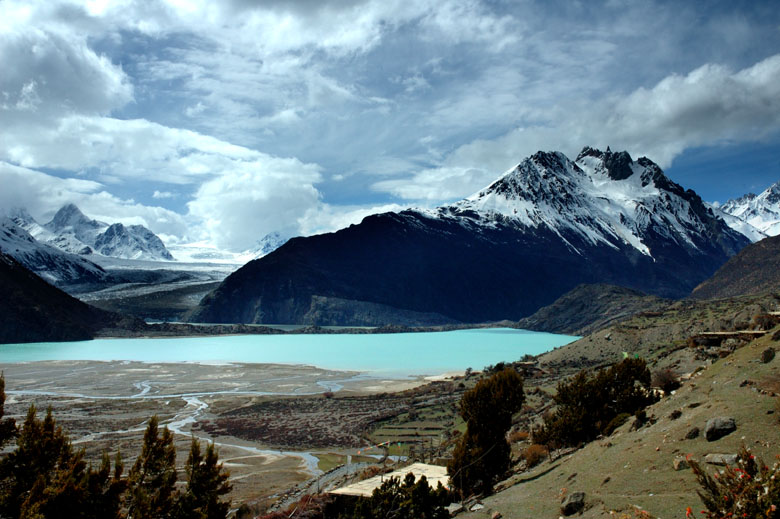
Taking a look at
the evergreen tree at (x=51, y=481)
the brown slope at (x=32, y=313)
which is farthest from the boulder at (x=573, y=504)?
the brown slope at (x=32, y=313)

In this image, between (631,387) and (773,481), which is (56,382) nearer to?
(631,387)

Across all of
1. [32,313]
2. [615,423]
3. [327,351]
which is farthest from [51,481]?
[32,313]

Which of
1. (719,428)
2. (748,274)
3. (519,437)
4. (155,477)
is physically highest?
(748,274)

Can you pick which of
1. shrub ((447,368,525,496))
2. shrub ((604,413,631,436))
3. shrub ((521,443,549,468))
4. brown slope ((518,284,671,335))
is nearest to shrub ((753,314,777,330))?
shrub ((604,413,631,436))

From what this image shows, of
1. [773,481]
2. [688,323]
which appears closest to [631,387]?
[773,481]

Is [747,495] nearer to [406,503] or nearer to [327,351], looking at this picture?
[406,503]

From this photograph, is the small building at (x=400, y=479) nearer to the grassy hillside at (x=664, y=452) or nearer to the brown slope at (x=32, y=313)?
the grassy hillside at (x=664, y=452)

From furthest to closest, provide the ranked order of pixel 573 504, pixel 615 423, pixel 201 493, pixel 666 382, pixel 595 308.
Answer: pixel 595 308
pixel 666 382
pixel 615 423
pixel 201 493
pixel 573 504
